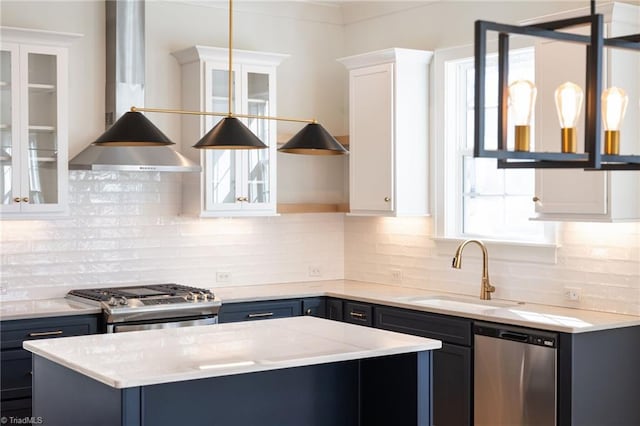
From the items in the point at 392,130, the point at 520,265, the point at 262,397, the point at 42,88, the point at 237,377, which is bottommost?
the point at 262,397

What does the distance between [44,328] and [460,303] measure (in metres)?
2.63

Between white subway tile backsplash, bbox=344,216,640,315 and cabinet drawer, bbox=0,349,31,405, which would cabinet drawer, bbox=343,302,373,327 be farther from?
cabinet drawer, bbox=0,349,31,405

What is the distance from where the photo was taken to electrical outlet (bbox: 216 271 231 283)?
6.56 meters

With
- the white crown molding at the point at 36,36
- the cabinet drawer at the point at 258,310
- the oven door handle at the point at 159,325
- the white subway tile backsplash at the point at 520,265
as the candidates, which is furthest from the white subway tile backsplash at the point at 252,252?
the white crown molding at the point at 36,36

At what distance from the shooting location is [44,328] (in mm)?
5184

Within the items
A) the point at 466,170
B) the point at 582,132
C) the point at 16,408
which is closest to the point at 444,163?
the point at 466,170

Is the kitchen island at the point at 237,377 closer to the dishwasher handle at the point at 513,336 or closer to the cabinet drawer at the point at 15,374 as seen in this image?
the dishwasher handle at the point at 513,336

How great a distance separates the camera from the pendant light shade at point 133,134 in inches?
151

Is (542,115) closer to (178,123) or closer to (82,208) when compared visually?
(178,123)

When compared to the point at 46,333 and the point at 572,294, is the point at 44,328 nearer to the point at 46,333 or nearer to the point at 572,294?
the point at 46,333

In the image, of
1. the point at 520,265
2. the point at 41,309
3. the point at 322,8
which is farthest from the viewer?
the point at 322,8

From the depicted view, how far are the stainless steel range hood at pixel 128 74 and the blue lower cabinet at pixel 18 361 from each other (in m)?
1.18

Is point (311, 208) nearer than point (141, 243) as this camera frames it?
No

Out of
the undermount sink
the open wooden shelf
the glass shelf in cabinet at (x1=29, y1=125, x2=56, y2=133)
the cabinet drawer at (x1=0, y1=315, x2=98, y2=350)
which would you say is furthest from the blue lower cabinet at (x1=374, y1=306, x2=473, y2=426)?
the glass shelf in cabinet at (x1=29, y1=125, x2=56, y2=133)
